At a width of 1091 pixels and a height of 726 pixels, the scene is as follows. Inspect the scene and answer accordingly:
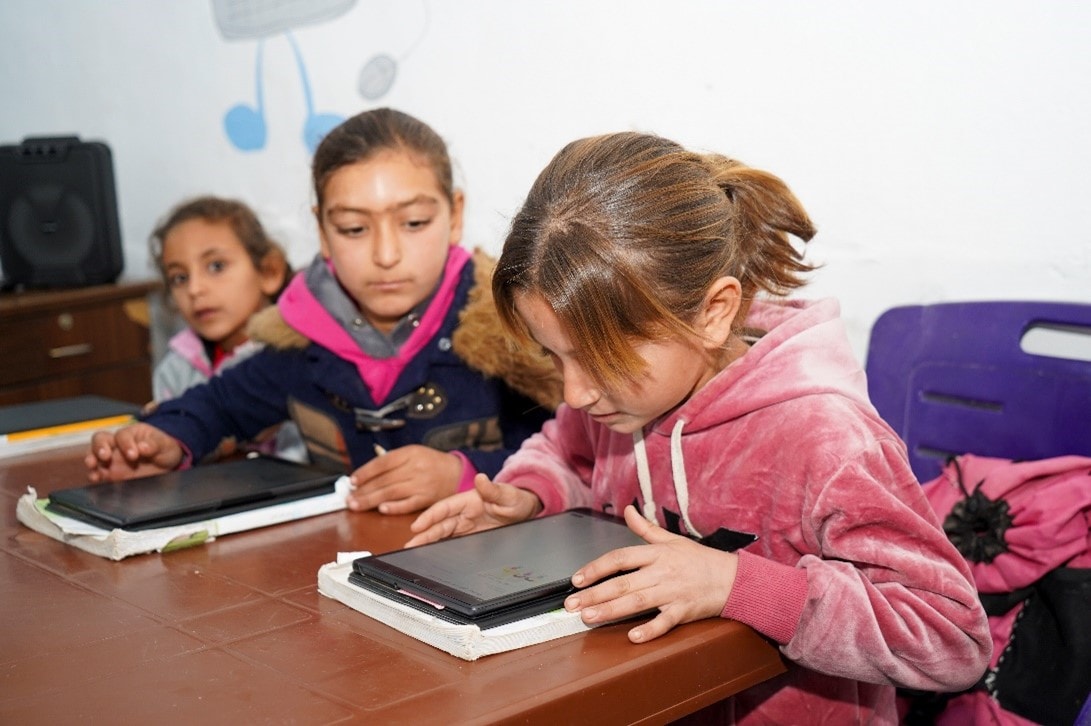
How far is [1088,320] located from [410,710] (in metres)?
1.09

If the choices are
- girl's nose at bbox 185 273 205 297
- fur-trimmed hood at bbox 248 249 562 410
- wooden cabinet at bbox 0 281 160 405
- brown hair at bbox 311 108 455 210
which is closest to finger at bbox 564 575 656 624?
fur-trimmed hood at bbox 248 249 562 410

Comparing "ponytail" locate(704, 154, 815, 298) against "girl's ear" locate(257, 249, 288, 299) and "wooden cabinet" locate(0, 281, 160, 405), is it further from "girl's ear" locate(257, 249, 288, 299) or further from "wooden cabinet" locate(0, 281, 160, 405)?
"wooden cabinet" locate(0, 281, 160, 405)

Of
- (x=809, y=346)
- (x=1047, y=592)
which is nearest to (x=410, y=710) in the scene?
(x=809, y=346)

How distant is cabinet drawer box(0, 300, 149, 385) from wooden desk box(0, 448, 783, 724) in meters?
2.18

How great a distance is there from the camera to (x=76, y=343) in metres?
3.33

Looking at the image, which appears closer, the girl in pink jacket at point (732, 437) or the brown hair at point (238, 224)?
the girl in pink jacket at point (732, 437)

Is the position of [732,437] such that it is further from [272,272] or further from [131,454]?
[272,272]

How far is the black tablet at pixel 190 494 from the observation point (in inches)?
52.5

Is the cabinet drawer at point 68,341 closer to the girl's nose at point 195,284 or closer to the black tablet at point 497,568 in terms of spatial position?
the girl's nose at point 195,284

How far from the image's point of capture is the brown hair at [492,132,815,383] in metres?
1.13

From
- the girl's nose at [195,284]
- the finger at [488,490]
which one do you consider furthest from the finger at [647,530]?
the girl's nose at [195,284]

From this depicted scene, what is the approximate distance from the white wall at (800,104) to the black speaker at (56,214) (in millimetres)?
471

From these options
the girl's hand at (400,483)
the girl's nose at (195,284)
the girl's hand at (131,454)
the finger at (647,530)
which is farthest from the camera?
the girl's nose at (195,284)

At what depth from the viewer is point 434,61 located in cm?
256
